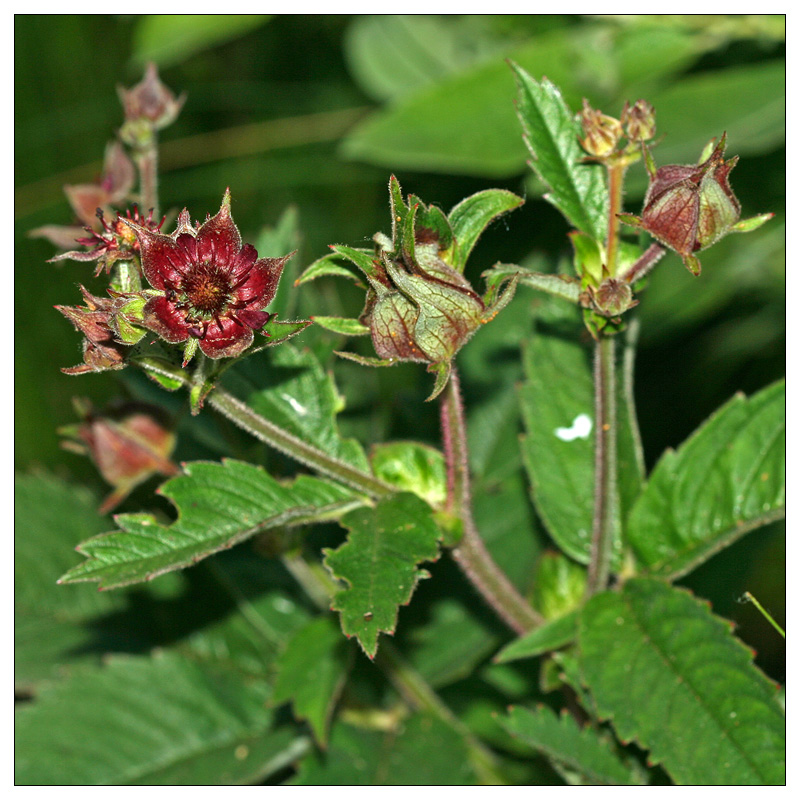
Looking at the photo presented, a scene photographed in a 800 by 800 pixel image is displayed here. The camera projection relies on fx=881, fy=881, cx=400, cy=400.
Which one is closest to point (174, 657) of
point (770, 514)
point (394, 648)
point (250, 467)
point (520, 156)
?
point (394, 648)

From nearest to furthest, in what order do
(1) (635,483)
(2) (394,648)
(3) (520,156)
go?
(1) (635,483) → (2) (394,648) → (3) (520,156)

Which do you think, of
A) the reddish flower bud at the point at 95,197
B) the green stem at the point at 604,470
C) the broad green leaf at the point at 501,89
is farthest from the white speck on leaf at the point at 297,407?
the broad green leaf at the point at 501,89

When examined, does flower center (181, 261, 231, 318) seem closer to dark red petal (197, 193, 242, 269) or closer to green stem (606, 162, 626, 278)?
dark red petal (197, 193, 242, 269)

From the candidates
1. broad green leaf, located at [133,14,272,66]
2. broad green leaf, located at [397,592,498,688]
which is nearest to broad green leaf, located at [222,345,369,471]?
broad green leaf, located at [397,592,498,688]

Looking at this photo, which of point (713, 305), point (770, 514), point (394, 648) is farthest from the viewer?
point (713, 305)

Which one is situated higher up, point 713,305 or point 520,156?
point 520,156

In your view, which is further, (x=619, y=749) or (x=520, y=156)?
(x=520, y=156)

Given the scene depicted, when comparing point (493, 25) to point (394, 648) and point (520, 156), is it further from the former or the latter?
point (394, 648)

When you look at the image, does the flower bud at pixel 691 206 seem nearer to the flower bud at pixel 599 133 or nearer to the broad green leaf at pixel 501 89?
the flower bud at pixel 599 133
